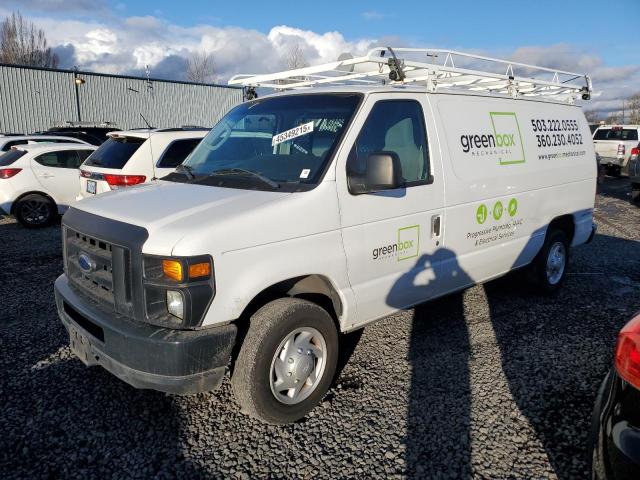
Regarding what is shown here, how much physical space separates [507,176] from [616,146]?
17.9 metres

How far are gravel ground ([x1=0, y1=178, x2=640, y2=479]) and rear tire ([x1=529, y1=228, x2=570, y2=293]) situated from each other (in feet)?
1.51

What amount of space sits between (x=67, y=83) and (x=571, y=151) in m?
26.2

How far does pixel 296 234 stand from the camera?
3.15 meters

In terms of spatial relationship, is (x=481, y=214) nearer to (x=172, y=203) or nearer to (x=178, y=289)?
(x=172, y=203)

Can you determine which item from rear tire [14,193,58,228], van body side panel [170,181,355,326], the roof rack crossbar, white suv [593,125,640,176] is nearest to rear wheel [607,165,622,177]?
white suv [593,125,640,176]

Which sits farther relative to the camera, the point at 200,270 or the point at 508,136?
the point at 508,136

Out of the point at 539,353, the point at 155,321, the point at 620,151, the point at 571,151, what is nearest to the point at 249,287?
the point at 155,321

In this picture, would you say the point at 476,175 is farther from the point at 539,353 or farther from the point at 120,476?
the point at 120,476

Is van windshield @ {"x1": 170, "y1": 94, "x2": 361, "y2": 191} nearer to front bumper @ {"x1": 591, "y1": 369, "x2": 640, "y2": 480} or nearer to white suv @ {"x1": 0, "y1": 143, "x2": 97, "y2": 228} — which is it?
front bumper @ {"x1": 591, "y1": 369, "x2": 640, "y2": 480}

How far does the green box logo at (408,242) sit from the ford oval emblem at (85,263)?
6.99 feet

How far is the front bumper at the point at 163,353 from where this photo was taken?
110 inches

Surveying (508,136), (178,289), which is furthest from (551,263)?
(178,289)

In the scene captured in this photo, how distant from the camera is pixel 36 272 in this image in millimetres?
6730

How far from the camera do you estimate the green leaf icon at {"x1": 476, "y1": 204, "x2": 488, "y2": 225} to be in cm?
441
